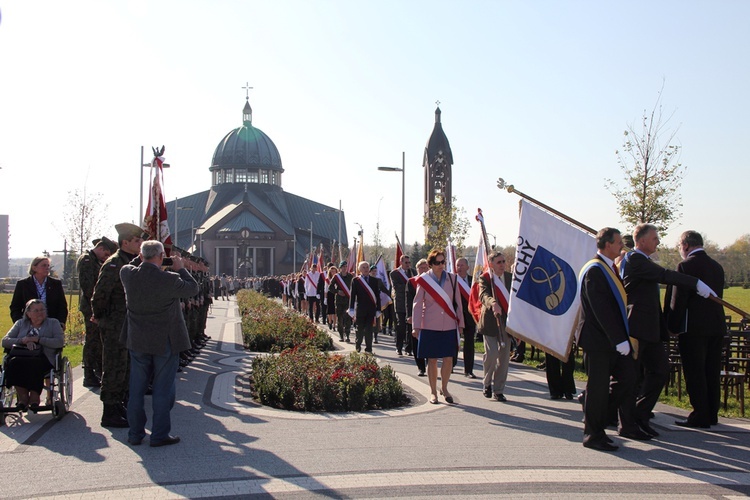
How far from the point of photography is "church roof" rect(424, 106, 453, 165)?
7906cm

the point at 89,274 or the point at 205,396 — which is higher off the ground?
the point at 89,274

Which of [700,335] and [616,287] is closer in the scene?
[616,287]

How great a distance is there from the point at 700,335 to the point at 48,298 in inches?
303

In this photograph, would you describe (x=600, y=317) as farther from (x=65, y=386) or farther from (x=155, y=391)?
(x=65, y=386)

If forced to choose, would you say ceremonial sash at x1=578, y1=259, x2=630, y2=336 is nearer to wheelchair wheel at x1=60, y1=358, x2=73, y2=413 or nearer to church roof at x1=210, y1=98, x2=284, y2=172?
wheelchair wheel at x1=60, y1=358, x2=73, y2=413

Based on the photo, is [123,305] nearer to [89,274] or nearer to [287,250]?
[89,274]

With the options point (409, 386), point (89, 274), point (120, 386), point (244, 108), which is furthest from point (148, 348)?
point (244, 108)

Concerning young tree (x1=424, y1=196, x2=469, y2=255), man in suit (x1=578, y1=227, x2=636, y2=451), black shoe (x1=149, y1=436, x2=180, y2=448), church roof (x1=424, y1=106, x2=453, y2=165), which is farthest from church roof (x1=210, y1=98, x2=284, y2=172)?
man in suit (x1=578, y1=227, x2=636, y2=451)

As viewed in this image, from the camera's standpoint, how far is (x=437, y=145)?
79.6 meters

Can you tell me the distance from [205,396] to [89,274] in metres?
2.40

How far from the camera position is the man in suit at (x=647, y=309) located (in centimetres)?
794

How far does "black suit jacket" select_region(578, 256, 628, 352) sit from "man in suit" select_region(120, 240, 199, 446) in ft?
12.3

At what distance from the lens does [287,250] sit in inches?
3922

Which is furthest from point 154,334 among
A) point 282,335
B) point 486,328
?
point 282,335
